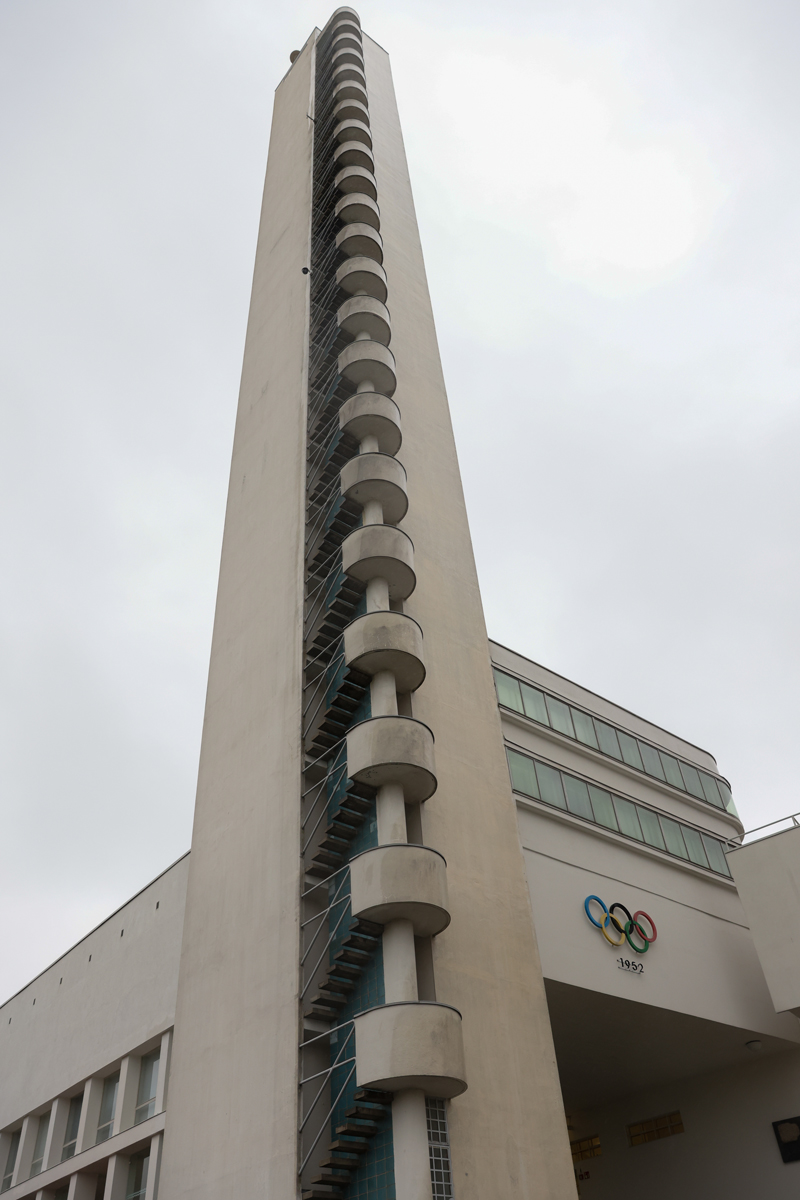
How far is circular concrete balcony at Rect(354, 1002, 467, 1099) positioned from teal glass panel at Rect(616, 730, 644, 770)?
18.0m

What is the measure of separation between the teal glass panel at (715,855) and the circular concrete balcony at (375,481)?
17973 mm

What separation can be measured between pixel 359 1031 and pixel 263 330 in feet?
91.8

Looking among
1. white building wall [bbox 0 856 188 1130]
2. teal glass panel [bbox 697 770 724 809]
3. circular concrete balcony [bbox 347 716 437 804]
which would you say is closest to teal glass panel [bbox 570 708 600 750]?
teal glass panel [bbox 697 770 724 809]

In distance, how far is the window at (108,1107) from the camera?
92.4ft

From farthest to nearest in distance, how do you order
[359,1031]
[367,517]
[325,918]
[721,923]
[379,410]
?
1. [721,923]
2. [379,410]
3. [367,517]
4. [325,918]
5. [359,1031]

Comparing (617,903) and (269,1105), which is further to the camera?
(617,903)

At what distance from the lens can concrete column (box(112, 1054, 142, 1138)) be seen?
88.0 ft

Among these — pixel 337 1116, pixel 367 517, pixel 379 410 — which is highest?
pixel 379 410

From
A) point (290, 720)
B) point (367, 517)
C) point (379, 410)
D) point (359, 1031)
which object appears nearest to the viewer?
point (359, 1031)

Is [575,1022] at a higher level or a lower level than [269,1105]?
higher

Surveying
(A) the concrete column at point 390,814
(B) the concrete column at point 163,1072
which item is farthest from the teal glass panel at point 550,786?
(B) the concrete column at point 163,1072

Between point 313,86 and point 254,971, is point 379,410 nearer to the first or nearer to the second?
point 254,971

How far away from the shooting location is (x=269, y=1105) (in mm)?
18078

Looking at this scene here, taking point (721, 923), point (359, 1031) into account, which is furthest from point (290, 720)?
point (721, 923)
